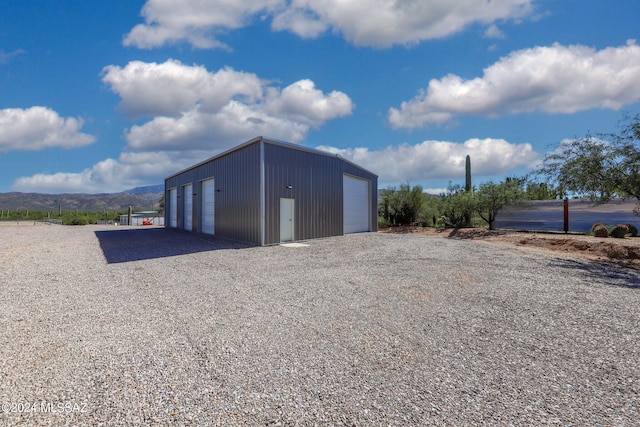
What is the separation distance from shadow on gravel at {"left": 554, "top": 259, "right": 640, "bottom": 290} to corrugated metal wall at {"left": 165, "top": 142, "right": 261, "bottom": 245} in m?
9.63

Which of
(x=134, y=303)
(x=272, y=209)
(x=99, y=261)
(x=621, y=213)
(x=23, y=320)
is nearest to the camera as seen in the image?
(x=23, y=320)

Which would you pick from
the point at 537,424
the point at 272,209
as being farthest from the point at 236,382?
the point at 272,209

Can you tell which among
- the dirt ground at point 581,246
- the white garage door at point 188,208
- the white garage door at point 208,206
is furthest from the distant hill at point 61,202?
the dirt ground at point 581,246

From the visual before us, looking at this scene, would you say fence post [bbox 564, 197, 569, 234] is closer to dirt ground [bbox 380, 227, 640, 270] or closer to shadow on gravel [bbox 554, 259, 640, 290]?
dirt ground [bbox 380, 227, 640, 270]

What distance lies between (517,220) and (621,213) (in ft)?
12.8

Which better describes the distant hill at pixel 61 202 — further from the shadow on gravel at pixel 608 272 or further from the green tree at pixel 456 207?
the shadow on gravel at pixel 608 272

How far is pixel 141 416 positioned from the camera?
210cm

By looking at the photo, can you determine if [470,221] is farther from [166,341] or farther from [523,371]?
[166,341]

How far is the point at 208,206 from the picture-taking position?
53.3 feet

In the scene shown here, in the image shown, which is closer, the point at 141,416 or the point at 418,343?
the point at 141,416

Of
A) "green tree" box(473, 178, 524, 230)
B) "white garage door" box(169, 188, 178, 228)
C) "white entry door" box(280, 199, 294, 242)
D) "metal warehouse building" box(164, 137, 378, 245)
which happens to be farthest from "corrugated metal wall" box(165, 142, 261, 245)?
"green tree" box(473, 178, 524, 230)

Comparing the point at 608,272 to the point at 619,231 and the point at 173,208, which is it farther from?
the point at 173,208

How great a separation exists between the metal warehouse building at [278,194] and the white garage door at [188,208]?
0.50 m

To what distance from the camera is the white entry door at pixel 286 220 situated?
485 inches
